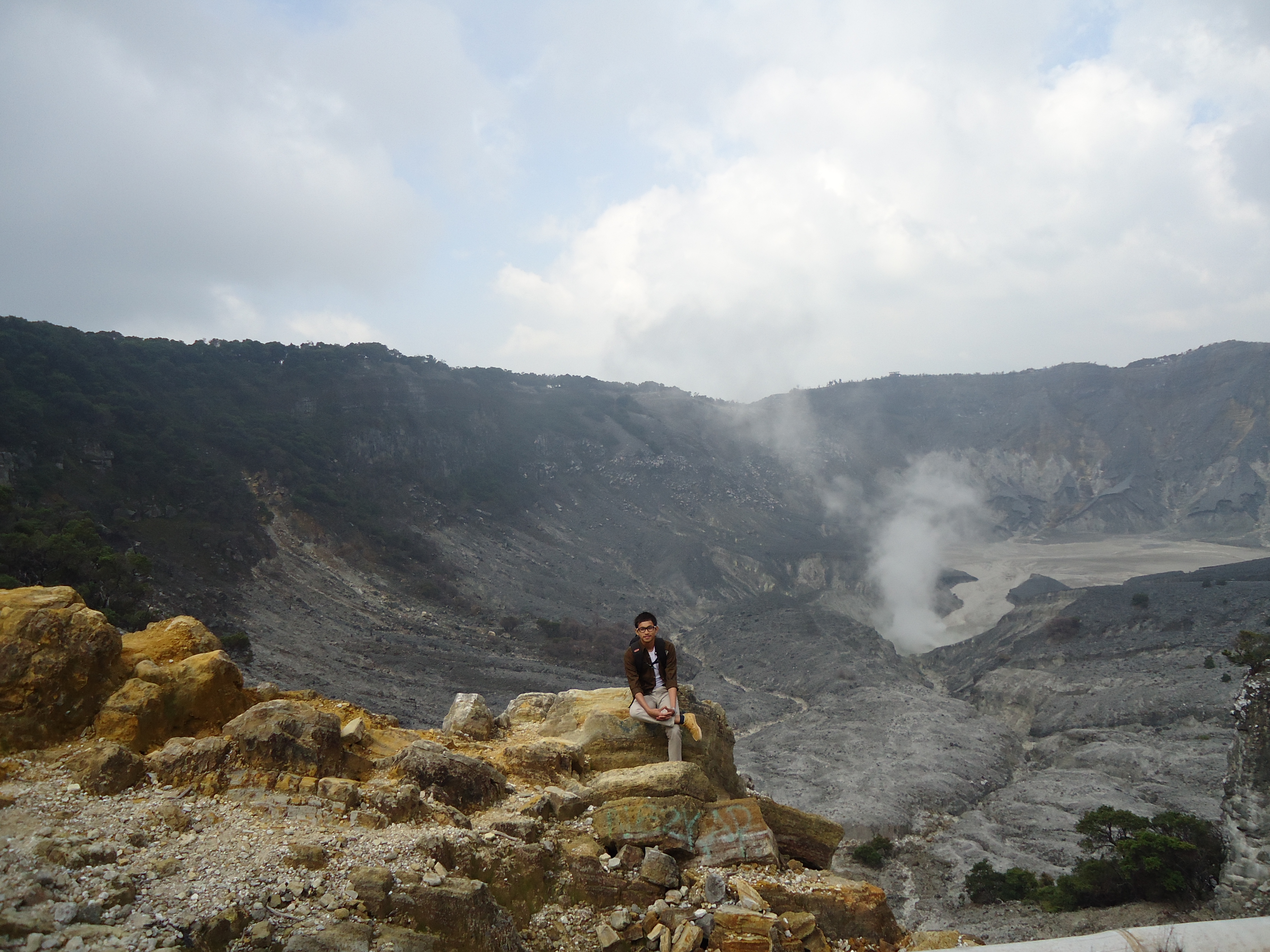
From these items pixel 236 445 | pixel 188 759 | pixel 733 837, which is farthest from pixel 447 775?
pixel 236 445

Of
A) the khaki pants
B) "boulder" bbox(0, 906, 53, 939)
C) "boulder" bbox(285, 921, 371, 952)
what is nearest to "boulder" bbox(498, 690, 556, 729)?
the khaki pants

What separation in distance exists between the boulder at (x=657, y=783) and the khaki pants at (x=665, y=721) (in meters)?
0.36

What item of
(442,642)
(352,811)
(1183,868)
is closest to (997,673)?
(1183,868)

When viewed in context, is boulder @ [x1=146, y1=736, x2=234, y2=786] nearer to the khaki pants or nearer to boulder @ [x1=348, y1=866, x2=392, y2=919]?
boulder @ [x1=348, y1=866, x2=392, y2=919]

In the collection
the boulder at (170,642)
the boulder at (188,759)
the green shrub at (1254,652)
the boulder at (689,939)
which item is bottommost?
the green shrub at (1254,652)

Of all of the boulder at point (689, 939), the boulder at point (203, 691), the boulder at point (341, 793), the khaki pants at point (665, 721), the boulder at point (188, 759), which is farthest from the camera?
the khaki pants at point (665, 721)

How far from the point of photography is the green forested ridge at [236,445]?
3650 centimetres

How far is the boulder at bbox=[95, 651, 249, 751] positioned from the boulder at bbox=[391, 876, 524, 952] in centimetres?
269

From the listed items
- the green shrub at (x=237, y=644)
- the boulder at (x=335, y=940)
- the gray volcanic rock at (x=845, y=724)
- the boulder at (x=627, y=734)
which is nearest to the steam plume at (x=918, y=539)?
the gray volcanic rock at (x=845, y=724)

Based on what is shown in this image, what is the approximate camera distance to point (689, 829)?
5.96 meters

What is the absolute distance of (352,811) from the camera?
509 cm

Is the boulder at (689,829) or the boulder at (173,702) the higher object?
the boulder at (173,702)

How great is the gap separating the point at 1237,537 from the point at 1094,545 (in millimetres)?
14546

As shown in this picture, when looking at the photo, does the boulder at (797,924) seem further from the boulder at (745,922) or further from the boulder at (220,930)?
the boulder at (220,930)
